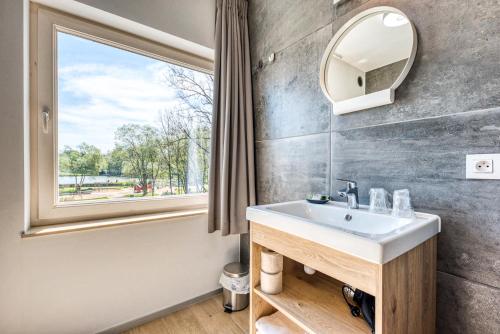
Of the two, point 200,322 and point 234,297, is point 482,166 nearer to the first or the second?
point 234,297

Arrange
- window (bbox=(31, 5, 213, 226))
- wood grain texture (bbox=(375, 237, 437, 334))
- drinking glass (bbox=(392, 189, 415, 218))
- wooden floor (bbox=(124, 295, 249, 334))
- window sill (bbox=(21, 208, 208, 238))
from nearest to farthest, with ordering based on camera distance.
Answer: wood grain texture (bbox=(375, 237, 437, 334)) < drinking glass (bbox=(392, 189, 415, 218)) < window sill (bbox=(21, 208, 208, 238)) < window (bbox=(31, 5, 213, 226)) < wooden floor (bbox=(124, 295, 249, 334))

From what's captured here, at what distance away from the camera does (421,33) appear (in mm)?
932

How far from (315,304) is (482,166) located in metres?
0.84

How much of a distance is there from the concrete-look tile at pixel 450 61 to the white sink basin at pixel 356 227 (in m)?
0.45

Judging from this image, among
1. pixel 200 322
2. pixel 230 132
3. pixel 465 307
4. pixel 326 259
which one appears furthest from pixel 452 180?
pixel 200 322

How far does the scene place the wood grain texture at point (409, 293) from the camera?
0.64m

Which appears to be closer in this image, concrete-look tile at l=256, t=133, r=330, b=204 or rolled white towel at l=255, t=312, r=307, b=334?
rolled white towel at l=255, t=312, r=307, b=334

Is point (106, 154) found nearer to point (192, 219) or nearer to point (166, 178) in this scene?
point (166, 178)

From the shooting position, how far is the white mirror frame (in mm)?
948

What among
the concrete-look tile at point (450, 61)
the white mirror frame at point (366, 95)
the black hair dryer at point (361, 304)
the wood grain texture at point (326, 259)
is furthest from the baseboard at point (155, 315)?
the concrete-look tile at point (450, 61)

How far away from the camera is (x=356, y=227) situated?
1.03 meters

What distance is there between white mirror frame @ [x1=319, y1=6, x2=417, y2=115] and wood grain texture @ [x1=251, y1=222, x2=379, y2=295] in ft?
2.36

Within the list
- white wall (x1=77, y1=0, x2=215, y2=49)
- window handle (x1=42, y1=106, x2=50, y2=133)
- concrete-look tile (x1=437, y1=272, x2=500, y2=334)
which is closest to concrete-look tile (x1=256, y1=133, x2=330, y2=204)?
concrete-look tile (x1=437, y1=272, x2=500, y2=334)

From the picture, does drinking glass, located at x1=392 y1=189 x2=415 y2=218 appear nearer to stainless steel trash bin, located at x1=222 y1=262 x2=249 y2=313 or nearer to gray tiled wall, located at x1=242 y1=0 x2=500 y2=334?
gray tiled wall, located at x1=242 y1=0 x2=500 y2=334
